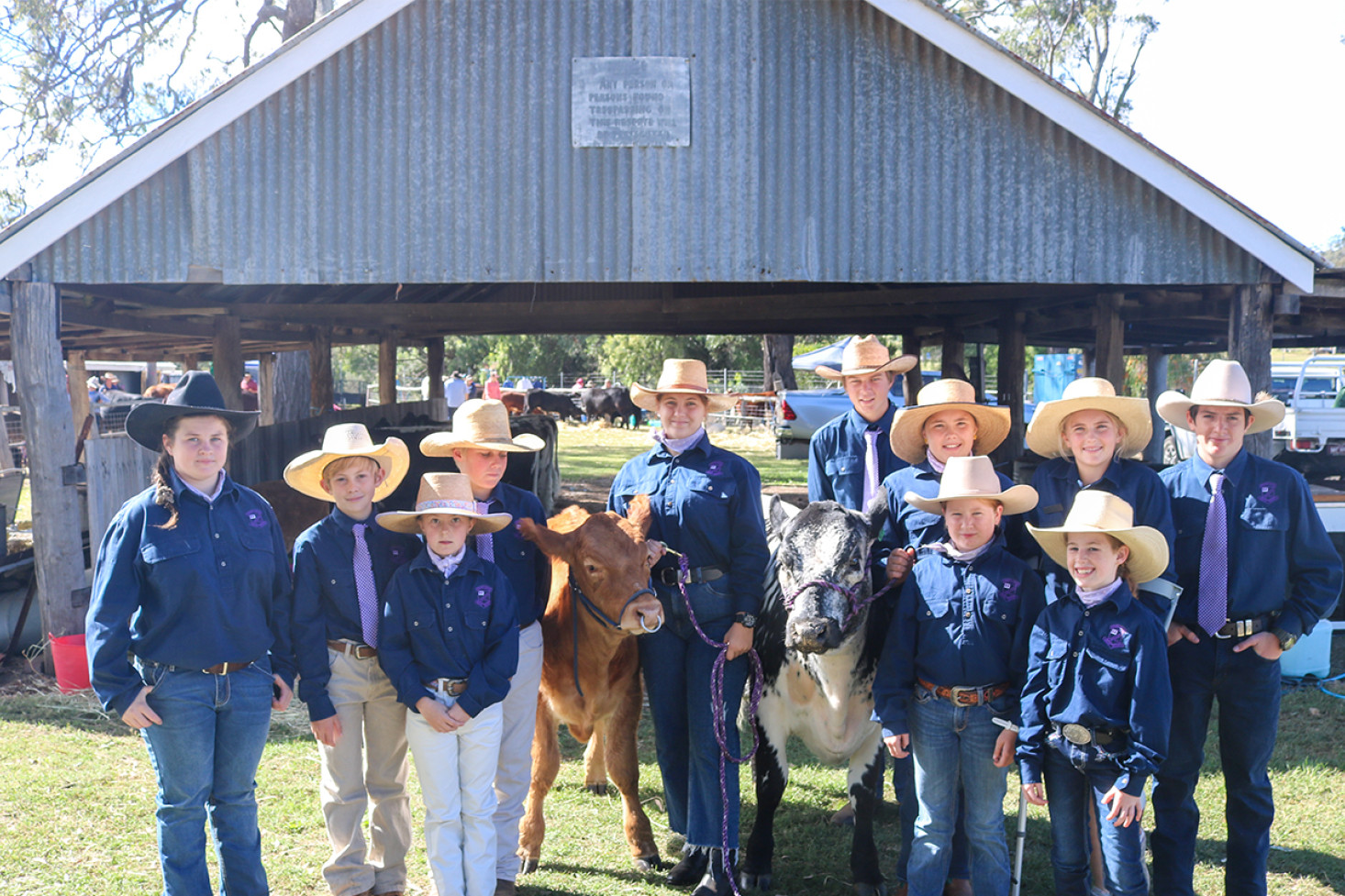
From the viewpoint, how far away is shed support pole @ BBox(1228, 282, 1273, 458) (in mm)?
7242

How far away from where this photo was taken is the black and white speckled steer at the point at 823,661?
12.1ft

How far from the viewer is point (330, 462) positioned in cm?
383

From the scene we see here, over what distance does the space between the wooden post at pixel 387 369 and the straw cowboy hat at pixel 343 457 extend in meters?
11.9

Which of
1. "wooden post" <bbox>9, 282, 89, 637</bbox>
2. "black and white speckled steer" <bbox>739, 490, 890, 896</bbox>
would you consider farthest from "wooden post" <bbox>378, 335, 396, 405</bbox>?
"black and white speckled steer" <bbox>739, 490, 890, 896</bbox>

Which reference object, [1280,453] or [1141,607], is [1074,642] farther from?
[1280,453]

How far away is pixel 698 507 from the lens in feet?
13.3

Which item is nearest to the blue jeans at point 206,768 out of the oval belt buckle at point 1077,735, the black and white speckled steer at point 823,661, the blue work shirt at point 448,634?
the blue work shirt at point 448,634

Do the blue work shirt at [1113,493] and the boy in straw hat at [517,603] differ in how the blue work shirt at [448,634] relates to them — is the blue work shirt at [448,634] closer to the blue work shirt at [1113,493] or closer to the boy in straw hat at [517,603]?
the boy in straw hat at [517,603]

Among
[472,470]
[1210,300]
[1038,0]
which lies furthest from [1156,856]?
Result: [1038,0]

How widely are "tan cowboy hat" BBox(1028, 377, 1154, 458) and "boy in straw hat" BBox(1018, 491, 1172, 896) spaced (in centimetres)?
52

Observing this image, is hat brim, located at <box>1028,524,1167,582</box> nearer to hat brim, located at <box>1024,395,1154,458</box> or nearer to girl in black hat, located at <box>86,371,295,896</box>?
hat brim, located at <box>1024,395,1154,458</box>

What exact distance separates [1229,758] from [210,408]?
4.13 metres

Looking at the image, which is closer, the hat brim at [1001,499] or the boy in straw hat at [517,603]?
the hat brim at [1001,499]

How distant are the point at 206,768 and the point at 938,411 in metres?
3.06
